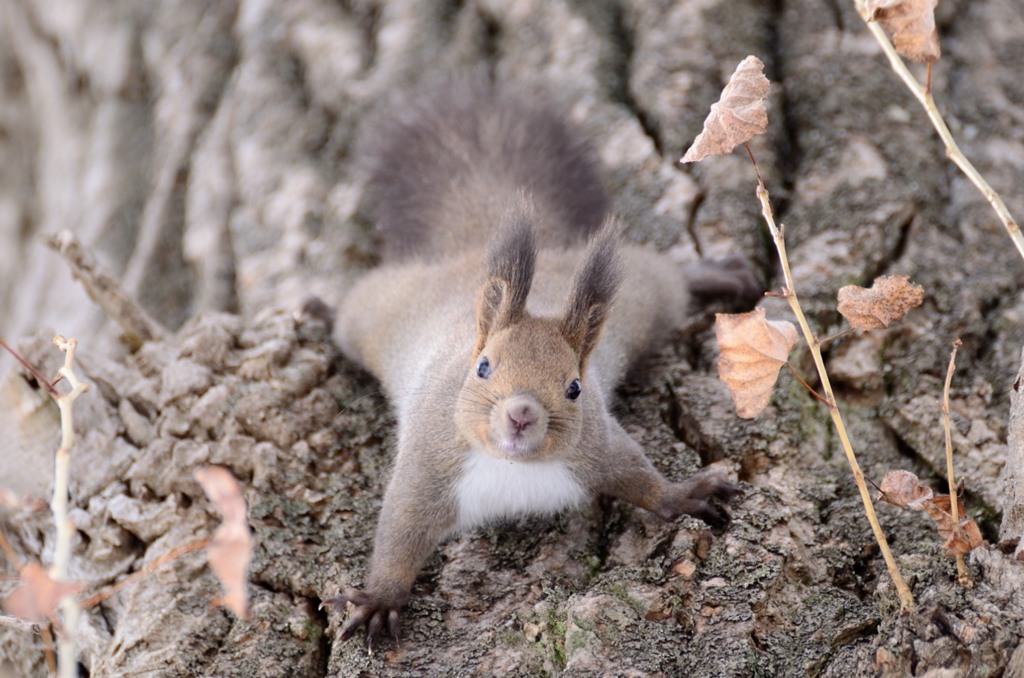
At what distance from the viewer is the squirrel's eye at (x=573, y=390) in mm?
2733

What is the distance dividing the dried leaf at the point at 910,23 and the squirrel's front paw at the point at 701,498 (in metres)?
1.06

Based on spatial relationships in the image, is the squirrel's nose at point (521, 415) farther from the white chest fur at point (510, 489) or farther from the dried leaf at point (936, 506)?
the dried leaf at point (936, 506)

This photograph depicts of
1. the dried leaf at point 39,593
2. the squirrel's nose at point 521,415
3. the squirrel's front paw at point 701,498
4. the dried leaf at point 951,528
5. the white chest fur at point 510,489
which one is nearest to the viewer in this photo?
the dried leaf at point 39,593

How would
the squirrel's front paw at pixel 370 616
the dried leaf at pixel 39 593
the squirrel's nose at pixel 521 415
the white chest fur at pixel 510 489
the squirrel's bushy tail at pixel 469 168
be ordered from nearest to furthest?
the dried leaf at pixel 39 593 → the squirrel's front paw at pixel 370 616 → the squirrel's nose at pixel 521 415 → the white chest fur at pixel 510 489 → the squirrel's bushy tail at pixel 469 168

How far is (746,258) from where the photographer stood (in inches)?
129

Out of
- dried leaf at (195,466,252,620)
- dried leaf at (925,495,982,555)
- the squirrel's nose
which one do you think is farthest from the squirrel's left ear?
dried leaf at (195,466,252,620)

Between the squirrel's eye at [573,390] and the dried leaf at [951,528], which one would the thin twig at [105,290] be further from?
the dried leaf at [951,528]

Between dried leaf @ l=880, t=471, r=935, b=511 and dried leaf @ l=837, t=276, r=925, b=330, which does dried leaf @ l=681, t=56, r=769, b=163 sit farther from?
dried leaf @ l=880, t=471, r=935, b=511

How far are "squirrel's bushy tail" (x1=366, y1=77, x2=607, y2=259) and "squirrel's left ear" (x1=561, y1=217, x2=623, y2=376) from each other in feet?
2.85

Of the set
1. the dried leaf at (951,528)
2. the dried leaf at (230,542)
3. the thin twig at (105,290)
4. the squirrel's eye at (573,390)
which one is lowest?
the dried leaf at (951,528)

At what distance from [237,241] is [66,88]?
2.05m

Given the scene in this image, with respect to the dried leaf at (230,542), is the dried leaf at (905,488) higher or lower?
lower

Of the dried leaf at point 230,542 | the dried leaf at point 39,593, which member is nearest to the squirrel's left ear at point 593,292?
the dried leaf at point 230,542

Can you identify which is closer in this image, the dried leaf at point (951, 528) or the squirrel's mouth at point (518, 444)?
the dried leaf at point (951, 528)
